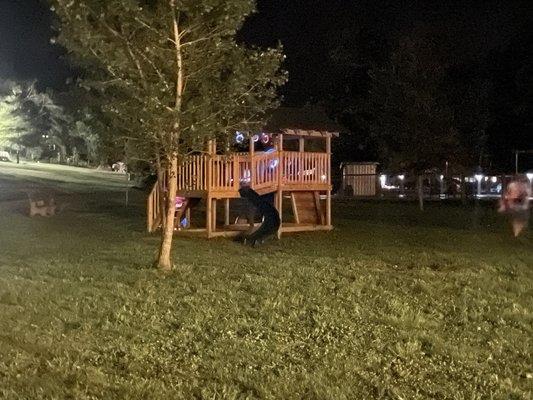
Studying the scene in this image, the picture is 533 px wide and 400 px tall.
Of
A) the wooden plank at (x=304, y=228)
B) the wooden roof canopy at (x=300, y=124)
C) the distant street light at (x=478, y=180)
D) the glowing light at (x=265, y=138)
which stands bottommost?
the wooden plank at (x=304, y=228)

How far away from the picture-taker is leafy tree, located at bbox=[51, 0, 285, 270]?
11.4 m

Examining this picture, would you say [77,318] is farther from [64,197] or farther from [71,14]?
[64,197]

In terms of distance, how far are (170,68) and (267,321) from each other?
5.04 meters

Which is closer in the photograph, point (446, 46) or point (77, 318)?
point (77, 318)

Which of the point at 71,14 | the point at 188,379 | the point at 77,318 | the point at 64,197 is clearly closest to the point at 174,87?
the point at 71,14

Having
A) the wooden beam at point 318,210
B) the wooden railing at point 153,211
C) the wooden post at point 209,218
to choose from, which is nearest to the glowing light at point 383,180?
the wooden beam at point 318,210

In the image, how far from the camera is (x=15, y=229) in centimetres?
1964

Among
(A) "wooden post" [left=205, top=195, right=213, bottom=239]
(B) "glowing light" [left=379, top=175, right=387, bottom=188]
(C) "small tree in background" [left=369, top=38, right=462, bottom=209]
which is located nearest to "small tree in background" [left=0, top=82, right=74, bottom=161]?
(B) "glowing light" [left=379, top=175, right=387, bottom=188]

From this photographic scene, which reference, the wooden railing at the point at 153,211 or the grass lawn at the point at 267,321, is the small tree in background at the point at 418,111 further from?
the grass lawn at the point at 267,321

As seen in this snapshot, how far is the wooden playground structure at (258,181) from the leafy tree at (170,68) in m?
5.47

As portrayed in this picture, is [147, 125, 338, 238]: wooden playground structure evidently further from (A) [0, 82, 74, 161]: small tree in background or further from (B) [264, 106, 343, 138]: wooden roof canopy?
(A) [0, 82, 74, 161]: small tree in background

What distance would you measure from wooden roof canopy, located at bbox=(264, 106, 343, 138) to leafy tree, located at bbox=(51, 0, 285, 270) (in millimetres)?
7346

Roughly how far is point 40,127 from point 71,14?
161 ft

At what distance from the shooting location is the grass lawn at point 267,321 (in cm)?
650
